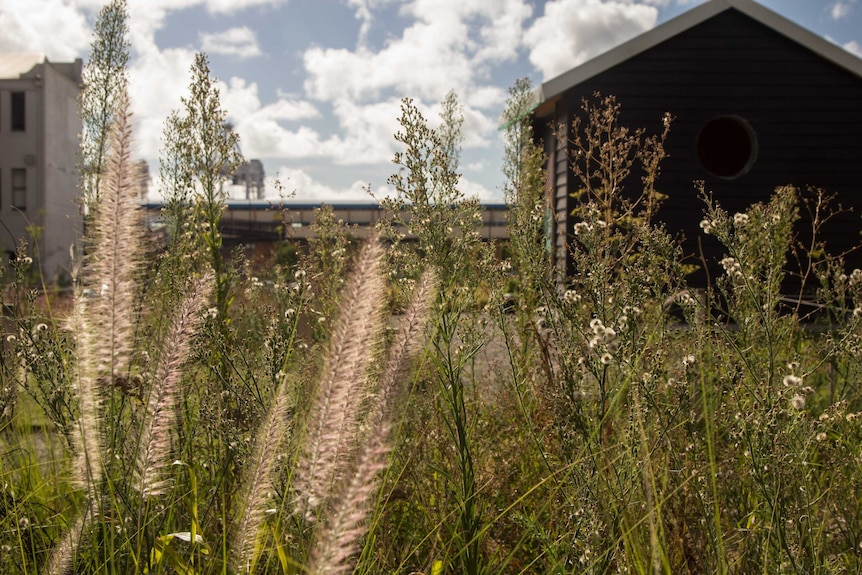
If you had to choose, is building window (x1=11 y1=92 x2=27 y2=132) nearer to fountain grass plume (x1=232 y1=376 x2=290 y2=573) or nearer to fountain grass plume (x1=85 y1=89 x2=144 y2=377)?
fountain grass plume (x1=85 y1=89 x2=144 y2=377)

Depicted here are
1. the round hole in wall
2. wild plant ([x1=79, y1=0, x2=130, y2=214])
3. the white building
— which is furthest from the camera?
the white building

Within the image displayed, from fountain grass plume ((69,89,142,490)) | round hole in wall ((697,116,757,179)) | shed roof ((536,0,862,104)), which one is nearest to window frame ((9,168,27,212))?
shed roof ((536,0,862,104))

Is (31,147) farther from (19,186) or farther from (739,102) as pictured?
(739,102)

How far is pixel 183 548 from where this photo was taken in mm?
2357

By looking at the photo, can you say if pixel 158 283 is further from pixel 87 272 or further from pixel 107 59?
pixel 107 59

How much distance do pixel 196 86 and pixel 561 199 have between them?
10.3 meters

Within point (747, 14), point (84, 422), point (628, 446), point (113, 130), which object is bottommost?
point (628, 446)

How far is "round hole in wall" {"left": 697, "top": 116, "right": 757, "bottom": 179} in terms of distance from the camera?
44.7 ft

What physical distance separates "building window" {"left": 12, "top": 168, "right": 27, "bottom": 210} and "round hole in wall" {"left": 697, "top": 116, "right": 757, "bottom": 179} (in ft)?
84.2

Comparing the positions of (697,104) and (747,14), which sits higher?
(747,14)

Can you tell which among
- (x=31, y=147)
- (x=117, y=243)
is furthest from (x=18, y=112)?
(x=117, y=243)

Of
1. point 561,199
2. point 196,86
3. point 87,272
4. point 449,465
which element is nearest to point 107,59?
point 196,86

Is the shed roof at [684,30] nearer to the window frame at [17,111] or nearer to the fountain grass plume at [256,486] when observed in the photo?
the fountain grass plume at [256,486]

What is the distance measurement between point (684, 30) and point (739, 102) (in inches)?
63.3
